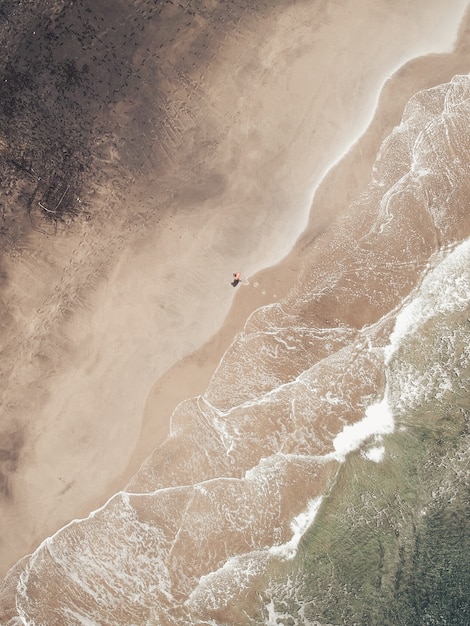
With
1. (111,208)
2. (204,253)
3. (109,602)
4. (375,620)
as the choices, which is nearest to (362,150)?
(204,253)

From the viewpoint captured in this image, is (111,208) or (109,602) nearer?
(109,602)

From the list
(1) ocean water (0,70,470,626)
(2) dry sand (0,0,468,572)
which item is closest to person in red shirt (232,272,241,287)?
(2) dry sand (0,0,468,572)

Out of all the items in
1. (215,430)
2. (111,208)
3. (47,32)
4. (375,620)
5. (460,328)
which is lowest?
(375,620)

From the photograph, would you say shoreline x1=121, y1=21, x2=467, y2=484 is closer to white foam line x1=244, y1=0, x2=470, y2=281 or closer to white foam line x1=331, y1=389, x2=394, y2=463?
white foam line x1=244, y1=0, x2=470, y2=281

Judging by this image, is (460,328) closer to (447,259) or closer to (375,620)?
(447,259)

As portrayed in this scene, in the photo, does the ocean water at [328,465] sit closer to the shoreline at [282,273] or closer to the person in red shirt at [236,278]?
the shoreline at [282,273]

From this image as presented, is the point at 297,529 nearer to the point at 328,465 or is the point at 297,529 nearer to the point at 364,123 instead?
the point at 328,465
